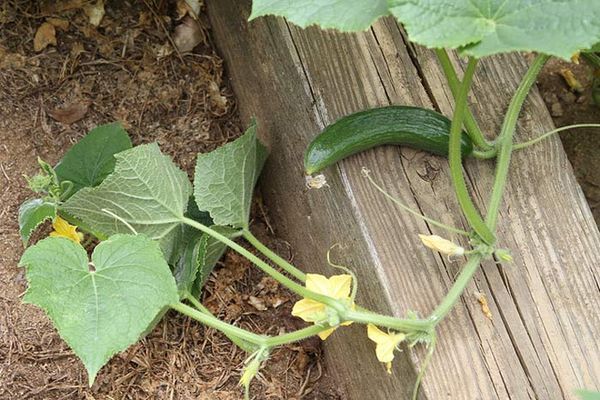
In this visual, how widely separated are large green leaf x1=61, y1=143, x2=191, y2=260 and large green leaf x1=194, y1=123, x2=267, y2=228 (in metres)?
0.07

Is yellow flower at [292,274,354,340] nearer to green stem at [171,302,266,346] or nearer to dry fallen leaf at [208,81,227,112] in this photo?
Answer: green stem at [171,302,266,346]

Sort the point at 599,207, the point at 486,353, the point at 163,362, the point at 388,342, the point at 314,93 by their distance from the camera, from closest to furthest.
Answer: the point at 388,342
the point at 486,353
the point at 314,93
the point at 163,362
the point at 599,207

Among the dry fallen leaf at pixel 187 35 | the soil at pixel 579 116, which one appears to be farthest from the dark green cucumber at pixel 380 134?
the soil at pixel 579 116

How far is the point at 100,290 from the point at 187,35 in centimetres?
115

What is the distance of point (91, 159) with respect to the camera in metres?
2.09

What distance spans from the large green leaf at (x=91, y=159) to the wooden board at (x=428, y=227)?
0.44 metres

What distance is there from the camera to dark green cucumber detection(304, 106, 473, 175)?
178 cm

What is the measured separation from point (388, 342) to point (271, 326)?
71cm

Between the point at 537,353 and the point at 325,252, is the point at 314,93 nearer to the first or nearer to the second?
the point at 325,252

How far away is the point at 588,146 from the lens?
2619mm

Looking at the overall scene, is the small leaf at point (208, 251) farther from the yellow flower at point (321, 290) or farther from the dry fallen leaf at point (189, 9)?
the dry fallen leaf at point (189, 9)

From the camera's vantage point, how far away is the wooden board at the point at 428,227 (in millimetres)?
1683

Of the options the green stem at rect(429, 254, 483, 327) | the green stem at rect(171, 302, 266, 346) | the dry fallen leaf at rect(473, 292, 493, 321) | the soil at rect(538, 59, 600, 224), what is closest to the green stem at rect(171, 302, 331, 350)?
the green stem at rect(171, 302, 266, 346)

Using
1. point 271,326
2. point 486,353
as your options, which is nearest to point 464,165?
point 486,353
